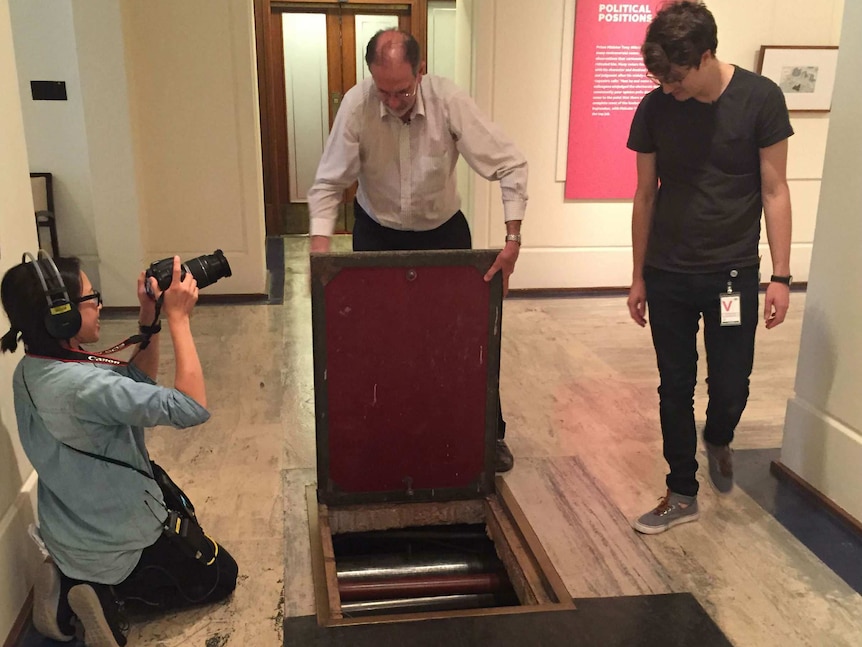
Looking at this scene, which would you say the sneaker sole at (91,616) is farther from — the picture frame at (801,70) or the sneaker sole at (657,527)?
the picture frame at (801,70)

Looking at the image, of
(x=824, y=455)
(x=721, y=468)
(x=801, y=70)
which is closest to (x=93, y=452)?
(x=721, y=468)

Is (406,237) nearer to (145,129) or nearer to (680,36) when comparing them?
(680,36)

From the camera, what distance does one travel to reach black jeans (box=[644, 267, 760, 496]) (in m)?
2.19

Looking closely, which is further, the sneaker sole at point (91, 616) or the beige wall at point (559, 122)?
the beige wall at point (559, 122)

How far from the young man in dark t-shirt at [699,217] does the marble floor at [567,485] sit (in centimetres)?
20

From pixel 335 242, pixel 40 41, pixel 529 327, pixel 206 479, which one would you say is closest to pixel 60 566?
pixel 206 479

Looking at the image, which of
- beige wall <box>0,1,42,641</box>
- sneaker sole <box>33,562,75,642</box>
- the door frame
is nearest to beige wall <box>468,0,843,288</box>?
the door frame

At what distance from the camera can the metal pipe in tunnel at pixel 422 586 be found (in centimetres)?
215

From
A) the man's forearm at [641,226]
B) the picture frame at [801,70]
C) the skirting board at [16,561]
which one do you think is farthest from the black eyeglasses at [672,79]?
the picture frame at [801,70]

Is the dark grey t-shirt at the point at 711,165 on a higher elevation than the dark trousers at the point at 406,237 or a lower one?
higher

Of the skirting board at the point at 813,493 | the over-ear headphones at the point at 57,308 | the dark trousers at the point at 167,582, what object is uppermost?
the over-ear headphones at the point at 57,308

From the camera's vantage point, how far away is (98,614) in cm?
171

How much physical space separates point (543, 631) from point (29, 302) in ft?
4.30

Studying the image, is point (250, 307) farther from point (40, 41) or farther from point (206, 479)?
point (206, 479)
